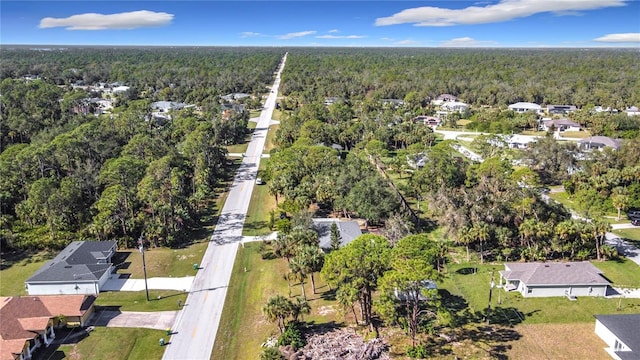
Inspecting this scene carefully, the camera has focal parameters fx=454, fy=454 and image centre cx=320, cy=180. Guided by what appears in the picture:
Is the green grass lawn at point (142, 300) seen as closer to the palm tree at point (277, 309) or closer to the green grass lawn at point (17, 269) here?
the green grass lawn at point (17, 269)

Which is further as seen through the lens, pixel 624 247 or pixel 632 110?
pixel 632 110

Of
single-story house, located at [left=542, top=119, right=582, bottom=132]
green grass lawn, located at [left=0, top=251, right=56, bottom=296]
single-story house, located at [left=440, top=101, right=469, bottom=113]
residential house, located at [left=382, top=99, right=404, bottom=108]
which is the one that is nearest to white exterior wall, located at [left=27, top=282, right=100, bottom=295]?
green grass lawn, located at [left=0, top=251, right=56, bottom=296]

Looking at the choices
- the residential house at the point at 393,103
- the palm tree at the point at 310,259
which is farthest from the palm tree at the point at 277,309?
the residential house at the point at 393,103

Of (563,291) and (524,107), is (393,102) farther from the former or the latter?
(563,291)

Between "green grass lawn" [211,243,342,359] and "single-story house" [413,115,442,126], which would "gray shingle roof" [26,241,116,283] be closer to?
"green grass lawn" [211,243,342,359]

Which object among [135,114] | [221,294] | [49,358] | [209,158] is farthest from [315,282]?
[135,114]

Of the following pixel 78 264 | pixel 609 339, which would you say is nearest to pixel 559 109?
pixel 609 339

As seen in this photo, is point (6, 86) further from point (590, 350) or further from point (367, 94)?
point (590, 350)
